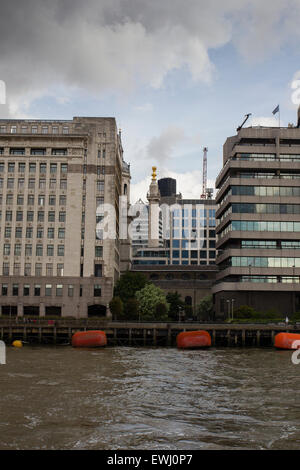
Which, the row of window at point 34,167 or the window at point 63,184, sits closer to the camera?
the window at point 63,184

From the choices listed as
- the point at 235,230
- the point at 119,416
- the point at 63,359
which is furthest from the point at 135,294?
the point at 119,416

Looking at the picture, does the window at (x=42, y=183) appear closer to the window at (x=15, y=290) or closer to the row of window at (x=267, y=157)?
the window at (x=15, y=290)

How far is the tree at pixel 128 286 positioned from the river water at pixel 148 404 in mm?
56061

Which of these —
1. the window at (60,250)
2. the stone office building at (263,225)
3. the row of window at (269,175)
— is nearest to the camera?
the stone office building at (263,225)

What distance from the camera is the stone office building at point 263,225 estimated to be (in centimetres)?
9925

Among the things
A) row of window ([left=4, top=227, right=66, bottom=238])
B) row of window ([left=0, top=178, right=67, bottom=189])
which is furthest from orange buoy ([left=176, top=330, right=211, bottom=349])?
row of window ([left=0, top=178, right=67, bottom=189])

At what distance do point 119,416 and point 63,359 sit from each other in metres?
27.0

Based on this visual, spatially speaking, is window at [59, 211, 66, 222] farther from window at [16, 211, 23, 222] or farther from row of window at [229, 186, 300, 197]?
row of window at [229, 186, 300, 197]

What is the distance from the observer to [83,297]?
101062 mm

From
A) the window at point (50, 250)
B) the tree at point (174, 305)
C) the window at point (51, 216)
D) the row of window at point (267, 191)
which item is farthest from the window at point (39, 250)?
the row of window at point (267, 191)
